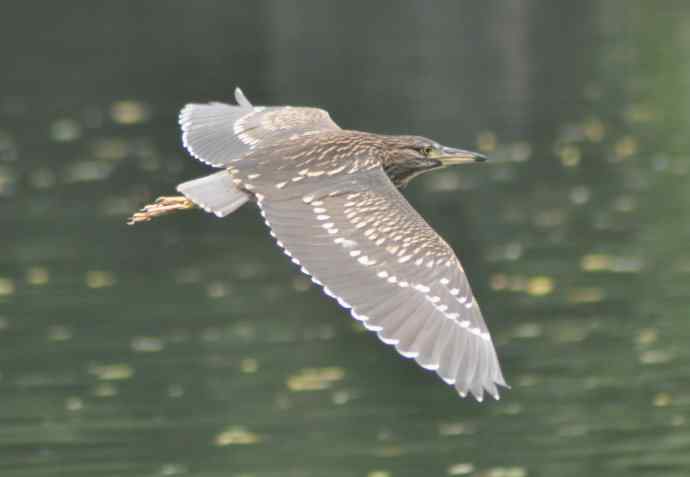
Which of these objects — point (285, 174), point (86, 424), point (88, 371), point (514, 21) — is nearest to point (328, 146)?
point (285, 174)

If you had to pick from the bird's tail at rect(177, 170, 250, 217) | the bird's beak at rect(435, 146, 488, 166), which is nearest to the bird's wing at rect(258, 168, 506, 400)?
the bird's tail at rect(177, 170, 250, 217)

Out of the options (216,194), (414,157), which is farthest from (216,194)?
(414,157)

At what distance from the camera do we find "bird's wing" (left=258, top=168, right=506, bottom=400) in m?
8.66

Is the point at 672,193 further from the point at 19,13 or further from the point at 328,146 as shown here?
the point at 19,13

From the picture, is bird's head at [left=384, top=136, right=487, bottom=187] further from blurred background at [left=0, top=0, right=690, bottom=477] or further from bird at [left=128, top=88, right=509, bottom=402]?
blurred background at [left=0, top=0, right=690, bottom=477]

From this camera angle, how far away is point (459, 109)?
26328 millimetres

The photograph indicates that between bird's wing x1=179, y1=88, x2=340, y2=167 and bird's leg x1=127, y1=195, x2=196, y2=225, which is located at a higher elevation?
bird's wing x1=179, y1=88, x2=340, y2=167

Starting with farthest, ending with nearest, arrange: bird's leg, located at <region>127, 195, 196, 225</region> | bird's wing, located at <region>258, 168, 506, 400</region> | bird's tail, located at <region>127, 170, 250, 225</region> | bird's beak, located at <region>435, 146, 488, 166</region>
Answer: bird's beak, located at <region>435, 146, 488, 166</region> → bird's leg, located at <region>127, 195, 196, 225</region> → bird's tail, located at <region>127, 170, 250, 225</region> → bird's wing, located at <region>258, 168, 506, 400</region>

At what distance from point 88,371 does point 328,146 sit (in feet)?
18.5

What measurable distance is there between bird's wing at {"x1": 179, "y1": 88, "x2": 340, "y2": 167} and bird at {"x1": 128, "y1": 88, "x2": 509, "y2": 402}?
18 millimetres

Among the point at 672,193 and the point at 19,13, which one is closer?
the point at 672,193

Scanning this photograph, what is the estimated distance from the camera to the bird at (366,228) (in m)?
8.74

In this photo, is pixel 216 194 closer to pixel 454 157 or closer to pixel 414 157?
pixel 414 157

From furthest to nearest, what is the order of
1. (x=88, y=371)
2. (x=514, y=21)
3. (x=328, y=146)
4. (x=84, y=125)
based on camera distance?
(x=514, y=21) → (x=84, y=125) → (x=88, y=371) → (x=328, y=146)
